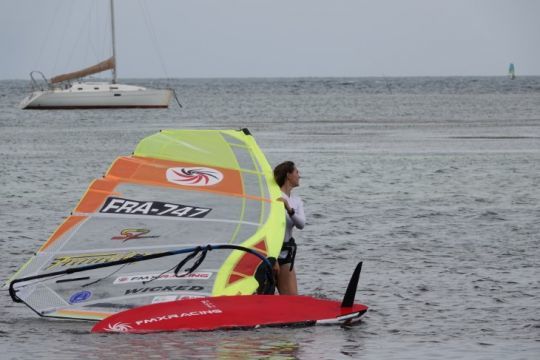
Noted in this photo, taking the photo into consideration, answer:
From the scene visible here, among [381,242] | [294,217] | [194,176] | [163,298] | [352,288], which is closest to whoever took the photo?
[352,288]

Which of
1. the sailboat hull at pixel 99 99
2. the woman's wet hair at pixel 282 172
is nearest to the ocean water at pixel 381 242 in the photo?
the woman's wet hair at pixel 282 172

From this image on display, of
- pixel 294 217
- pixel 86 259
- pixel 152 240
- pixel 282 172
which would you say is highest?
pixel 282 172

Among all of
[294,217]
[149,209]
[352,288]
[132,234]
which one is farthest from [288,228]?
[132,234]

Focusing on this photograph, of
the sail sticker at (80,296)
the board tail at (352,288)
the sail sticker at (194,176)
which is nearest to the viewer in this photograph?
the board tail at (352,288)

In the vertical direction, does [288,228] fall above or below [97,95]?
above

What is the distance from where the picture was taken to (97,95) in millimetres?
69062

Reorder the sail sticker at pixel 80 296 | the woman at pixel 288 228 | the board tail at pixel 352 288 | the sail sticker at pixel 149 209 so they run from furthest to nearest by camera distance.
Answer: the sail sticker at pixel 149 209 < the woman at pixel 288 228 < the sail sticker at pixel 80 296 < the board tail at pixel 352 288

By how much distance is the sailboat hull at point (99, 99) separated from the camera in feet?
226

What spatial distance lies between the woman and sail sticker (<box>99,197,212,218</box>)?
0.81 metres

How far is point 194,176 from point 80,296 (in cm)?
173

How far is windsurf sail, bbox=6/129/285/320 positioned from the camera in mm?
11047

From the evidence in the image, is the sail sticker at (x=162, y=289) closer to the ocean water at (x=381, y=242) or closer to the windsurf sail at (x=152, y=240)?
the windsurf sail at (x=152, y=240)

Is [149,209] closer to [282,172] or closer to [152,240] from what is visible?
[152,240]

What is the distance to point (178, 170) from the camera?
39.9 feet
